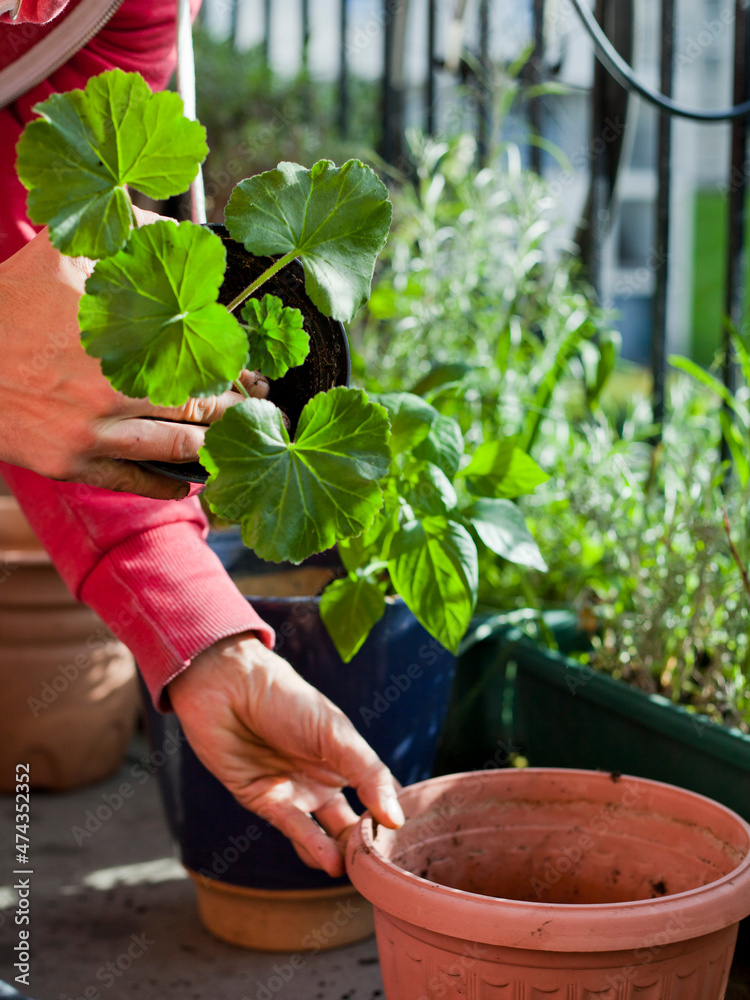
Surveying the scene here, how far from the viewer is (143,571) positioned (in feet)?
2.96

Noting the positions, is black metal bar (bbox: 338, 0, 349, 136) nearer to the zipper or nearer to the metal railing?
the metal railing

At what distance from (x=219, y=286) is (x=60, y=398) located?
5.2 inches

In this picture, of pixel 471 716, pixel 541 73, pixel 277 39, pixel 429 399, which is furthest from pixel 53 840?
pixel 277 39

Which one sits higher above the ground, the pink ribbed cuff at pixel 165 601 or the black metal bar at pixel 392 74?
the black metal bar at pixel 392 74

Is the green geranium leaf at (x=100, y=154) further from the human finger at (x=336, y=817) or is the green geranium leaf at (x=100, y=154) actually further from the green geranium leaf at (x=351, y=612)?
the human finger at (x=336, y=817)

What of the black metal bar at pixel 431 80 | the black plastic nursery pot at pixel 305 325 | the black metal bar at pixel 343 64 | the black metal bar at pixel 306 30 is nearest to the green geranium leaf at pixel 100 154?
the black plastic nursery pot at pixel 305 325

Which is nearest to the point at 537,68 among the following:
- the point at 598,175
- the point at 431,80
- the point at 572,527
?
the point at 598,175

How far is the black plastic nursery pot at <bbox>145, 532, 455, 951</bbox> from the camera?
100 cm

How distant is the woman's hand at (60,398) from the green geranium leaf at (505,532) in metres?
0.36

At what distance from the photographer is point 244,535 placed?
1.74ft

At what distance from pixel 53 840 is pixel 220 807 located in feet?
1.71

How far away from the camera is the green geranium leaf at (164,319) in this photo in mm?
488

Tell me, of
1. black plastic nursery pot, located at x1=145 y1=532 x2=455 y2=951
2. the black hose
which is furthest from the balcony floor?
the black hose

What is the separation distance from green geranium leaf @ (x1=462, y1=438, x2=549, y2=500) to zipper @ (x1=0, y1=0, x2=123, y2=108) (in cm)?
53
